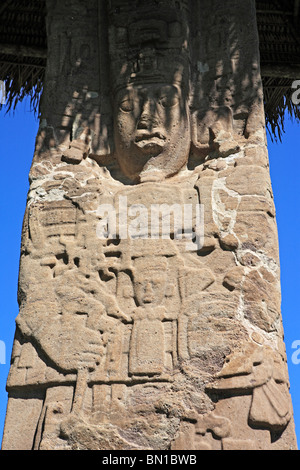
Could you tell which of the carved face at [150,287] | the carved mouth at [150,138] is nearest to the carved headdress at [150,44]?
the carved mouth at [150,138]

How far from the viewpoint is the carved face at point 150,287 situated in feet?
14.0

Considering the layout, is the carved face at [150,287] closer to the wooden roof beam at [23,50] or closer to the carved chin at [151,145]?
the carved chin at [151,145]

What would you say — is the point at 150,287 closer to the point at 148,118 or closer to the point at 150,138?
the point at 150,138

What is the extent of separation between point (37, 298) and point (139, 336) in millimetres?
670

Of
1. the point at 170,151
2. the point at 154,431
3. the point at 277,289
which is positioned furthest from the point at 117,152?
the point at 154,431

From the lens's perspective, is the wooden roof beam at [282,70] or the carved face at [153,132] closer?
the carved face at [153,132]

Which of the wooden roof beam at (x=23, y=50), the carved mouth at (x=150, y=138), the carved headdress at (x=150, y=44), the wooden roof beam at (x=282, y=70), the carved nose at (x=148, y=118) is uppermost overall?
the wooden roof beam at (x=23, y=50)

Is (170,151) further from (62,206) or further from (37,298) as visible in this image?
(37,298)

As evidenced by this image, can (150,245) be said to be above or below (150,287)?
above

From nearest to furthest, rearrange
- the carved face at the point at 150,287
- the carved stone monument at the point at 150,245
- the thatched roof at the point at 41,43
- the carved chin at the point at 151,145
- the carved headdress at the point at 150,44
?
the carved stone monument at the point at 150,245 < the carved face at the point at 150,287 < the carved chin at the point at 151,145 < the carved headdress at the point at 150,44 < the thatched roof at the point at 41,43

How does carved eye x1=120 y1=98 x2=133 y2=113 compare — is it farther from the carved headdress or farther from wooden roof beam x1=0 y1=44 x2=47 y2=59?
wooden roof beam x1=0 y1=44 x2=47 y2=59

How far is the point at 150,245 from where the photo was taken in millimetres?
4426

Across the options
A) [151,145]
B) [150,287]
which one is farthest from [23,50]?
[150,287]

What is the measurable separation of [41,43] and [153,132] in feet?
6.75
